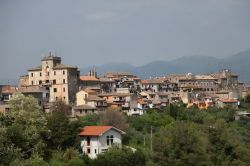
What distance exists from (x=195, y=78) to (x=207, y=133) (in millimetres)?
47581

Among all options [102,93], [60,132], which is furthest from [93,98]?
[60,132]

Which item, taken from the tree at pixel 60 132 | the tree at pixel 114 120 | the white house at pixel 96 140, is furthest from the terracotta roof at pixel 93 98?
the tree at pixel 60 132

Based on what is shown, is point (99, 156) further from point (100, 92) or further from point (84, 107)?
point (100, 92)

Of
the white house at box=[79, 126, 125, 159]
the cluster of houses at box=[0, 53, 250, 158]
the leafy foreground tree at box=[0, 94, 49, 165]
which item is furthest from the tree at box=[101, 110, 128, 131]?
the leafy foreground tree at box=[0, 94, 49, 165]

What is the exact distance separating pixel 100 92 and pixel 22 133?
103 ft

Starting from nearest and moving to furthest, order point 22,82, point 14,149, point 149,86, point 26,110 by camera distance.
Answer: point 14,149 → point 26,110 → point 22,82 → point 149,86

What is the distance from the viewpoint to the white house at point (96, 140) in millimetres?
38209

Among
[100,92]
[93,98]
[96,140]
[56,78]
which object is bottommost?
[96,140]

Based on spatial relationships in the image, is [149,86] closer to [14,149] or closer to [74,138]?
[74,138]

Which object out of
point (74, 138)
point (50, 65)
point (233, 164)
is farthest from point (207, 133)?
point (50, 65)

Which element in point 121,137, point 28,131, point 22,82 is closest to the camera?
point 28,131

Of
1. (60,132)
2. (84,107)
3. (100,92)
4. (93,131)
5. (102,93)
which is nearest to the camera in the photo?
(60,132)

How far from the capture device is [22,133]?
106ft

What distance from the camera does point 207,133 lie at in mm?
37688
